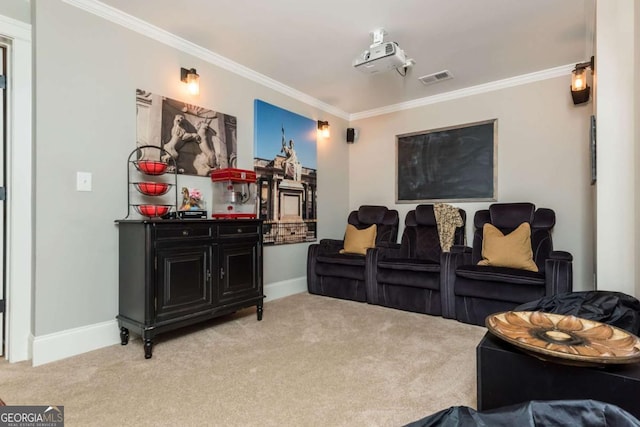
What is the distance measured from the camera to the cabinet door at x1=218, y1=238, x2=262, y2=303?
270 cm

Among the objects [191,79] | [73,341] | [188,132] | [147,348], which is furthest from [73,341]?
[191,79]

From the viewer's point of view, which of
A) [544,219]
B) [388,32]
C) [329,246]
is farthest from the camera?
[329,246]

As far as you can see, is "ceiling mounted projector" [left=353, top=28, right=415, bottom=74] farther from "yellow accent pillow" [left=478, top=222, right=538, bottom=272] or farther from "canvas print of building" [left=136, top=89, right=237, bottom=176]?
"yellow accent pillow" [left=478, top=222, right=538, bottom=272]

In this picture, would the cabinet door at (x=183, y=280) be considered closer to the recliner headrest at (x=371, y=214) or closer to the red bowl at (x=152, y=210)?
the red bowl at (x=152, y=210)

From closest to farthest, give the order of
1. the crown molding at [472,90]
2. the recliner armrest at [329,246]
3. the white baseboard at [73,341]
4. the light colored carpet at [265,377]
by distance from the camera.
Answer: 1. the light colored carpet at [265,377]
2. the white baseboard at [73,341]
3. the crown molding at [472,90]
4. the recliner armrest at [329,246]

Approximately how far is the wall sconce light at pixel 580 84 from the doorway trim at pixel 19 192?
13.8 feet

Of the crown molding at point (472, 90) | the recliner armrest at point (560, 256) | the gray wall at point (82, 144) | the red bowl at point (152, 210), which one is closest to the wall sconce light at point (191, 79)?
the gray wall at point (82, 144)

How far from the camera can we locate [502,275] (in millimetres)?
2756

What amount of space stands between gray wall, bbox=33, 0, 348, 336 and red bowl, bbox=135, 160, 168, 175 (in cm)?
17

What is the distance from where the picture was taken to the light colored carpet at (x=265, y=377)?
156 centimetres

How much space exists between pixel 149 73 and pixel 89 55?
414mm

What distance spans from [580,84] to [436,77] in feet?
4.10

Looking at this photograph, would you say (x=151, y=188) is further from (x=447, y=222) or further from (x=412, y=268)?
(x=447, y=222)

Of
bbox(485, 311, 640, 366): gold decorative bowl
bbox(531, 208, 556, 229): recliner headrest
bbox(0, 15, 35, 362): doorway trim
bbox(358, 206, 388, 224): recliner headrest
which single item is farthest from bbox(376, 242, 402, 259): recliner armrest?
bbox(0, 15, 35, 362): doorway trim
